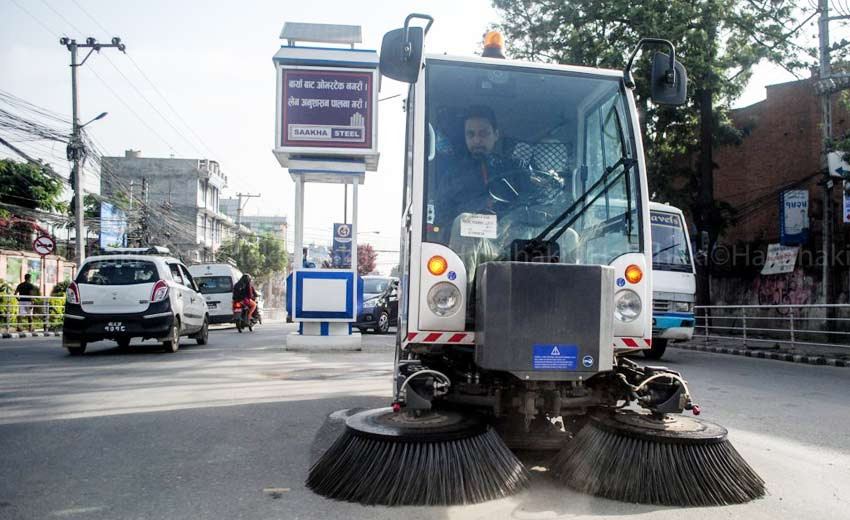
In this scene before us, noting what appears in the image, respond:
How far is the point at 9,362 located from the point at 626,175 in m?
9.58

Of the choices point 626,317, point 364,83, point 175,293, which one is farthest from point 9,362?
point 626,317

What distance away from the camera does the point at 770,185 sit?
25750mm

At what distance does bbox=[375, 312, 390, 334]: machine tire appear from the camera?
818 inches

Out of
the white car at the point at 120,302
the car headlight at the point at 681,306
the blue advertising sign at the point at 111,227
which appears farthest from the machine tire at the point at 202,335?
the blue advertising sign at the point at 111,227

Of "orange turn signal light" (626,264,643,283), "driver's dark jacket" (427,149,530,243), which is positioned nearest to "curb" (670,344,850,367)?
"orange turn signal light" (626,264,643,283)

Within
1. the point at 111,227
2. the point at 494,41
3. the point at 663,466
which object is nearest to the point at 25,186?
the point at 111,227

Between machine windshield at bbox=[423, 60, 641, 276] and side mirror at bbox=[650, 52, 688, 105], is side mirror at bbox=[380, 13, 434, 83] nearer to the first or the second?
machine windshield at bbox=[423, 60, 641, 276]

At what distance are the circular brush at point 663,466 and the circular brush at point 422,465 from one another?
0.42 m

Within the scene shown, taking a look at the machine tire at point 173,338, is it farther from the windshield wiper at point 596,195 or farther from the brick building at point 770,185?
the brick building at point 770,185

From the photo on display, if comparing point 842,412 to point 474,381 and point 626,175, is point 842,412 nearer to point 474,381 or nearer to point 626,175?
point 626,175

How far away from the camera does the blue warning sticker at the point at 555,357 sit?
3.70 metres

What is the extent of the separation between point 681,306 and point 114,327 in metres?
9.63

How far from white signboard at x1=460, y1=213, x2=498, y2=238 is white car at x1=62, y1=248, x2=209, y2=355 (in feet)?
28.5

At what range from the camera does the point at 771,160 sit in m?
25.8
